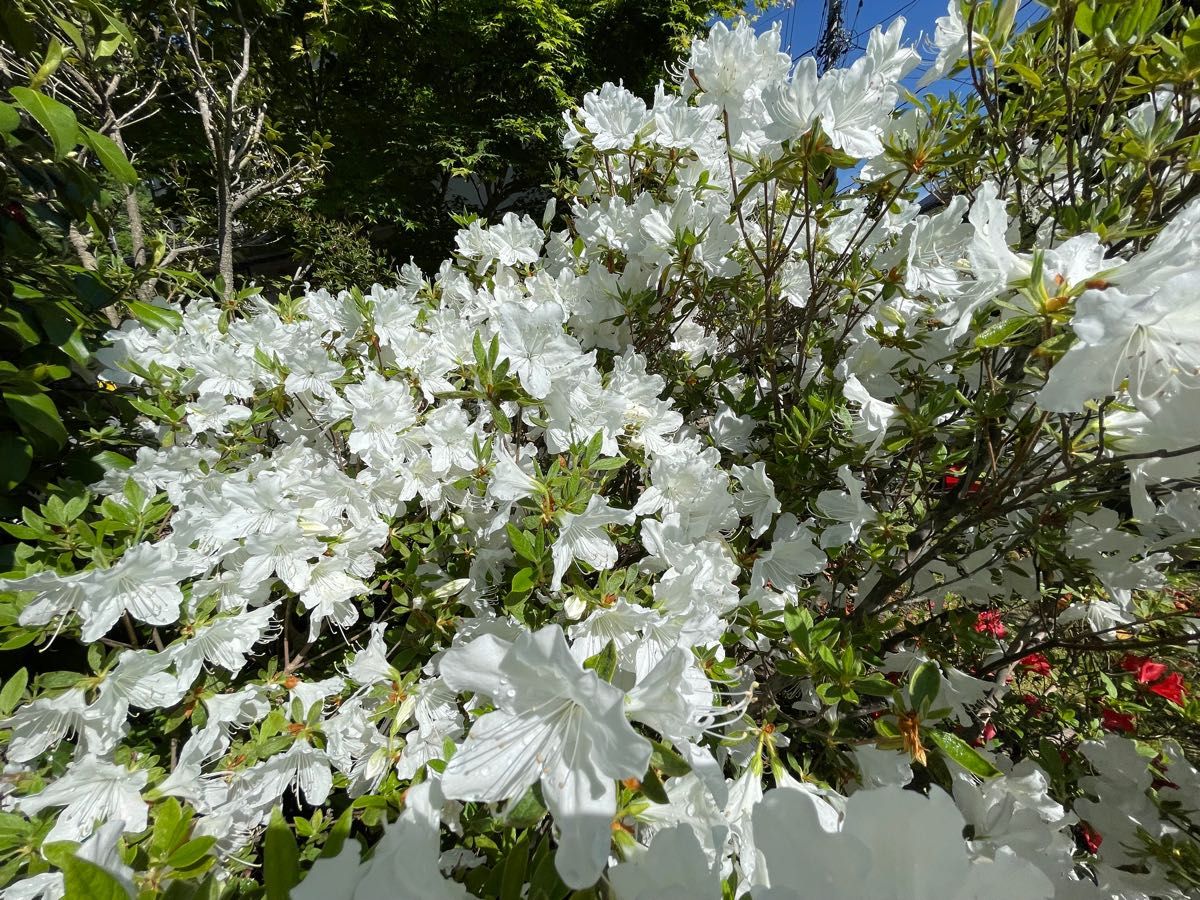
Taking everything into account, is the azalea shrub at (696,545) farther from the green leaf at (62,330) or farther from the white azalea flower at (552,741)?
the green leaf at (62,330)

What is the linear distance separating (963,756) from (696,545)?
669mm

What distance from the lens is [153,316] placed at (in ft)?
5.82

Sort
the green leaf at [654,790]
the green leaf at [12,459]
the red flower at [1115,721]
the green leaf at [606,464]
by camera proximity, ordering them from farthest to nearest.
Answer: the red flower at [1115,721] → the green leaf at [12,459] → the green leaf at [606,464] → the green leaf at [654,790]

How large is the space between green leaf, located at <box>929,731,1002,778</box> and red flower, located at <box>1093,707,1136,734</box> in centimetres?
152

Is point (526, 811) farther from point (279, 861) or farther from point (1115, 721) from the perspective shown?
point (1115, 721)

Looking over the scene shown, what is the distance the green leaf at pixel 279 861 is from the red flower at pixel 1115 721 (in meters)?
2.59

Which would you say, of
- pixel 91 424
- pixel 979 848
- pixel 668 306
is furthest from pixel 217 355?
pixel 979 848

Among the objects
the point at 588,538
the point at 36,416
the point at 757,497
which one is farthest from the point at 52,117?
the point at 757,497

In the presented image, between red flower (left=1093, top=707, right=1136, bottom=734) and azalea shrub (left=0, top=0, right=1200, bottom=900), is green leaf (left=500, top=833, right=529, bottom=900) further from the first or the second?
red flower (left=1093, top=707, right=1136, bottom=734)

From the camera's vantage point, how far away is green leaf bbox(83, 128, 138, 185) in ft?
4.19

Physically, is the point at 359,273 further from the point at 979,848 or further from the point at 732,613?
the point at 979,848

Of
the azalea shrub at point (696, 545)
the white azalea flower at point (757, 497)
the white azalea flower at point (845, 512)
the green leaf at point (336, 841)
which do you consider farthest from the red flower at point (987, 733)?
the green leaf at point (336, 841)

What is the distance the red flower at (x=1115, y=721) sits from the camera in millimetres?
1931

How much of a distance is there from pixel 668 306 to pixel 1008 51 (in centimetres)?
113
